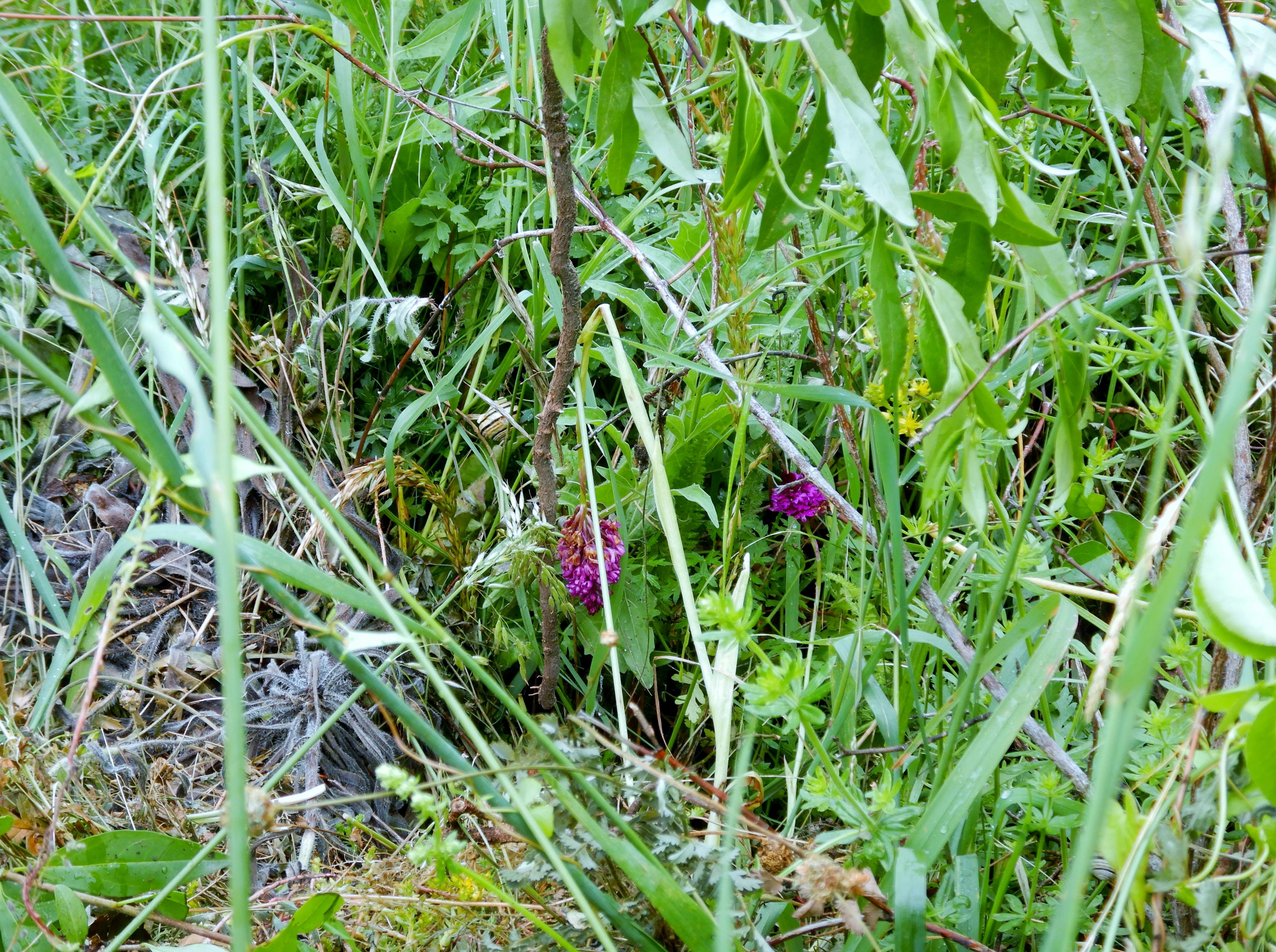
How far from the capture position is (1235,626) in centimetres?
44

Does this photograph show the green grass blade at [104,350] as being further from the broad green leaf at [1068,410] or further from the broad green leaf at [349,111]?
the broad green leaf at [349,111]

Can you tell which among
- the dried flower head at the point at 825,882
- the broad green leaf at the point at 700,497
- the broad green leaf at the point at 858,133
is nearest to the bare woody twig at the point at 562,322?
the broad green leaf at the point at 700,497

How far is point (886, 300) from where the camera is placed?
58cm

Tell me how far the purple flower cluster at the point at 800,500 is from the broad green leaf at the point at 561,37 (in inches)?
25.7

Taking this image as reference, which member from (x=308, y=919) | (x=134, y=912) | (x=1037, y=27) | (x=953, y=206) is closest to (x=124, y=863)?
Result: (x=134, y=912)

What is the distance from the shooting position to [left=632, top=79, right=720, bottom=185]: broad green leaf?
71 cm

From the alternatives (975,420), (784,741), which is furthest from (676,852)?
(784,741)

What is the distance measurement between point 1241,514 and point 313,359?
3.98 feet

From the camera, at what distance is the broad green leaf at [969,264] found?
61 cm

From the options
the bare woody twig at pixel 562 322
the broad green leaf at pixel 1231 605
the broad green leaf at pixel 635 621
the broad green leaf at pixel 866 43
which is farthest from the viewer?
the broad green leaf at pixel 635 621

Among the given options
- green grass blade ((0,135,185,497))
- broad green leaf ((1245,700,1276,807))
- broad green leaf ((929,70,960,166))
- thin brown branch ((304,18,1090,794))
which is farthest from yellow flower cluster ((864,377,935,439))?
green grass blade ((0,135,185,497))

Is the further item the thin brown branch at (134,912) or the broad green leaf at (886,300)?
the thin brown branch at (134,912)

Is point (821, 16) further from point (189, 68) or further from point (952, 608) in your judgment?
point (189, 68)

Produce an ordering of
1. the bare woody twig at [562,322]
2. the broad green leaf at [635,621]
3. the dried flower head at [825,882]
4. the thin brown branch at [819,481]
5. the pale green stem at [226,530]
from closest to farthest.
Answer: the pale green stem at [226,530]
the dried flower head at [825,882]
the thin brown branch at [819,481]
the bare woody twig at [562,322]
the broad green leaf at [635,621]
